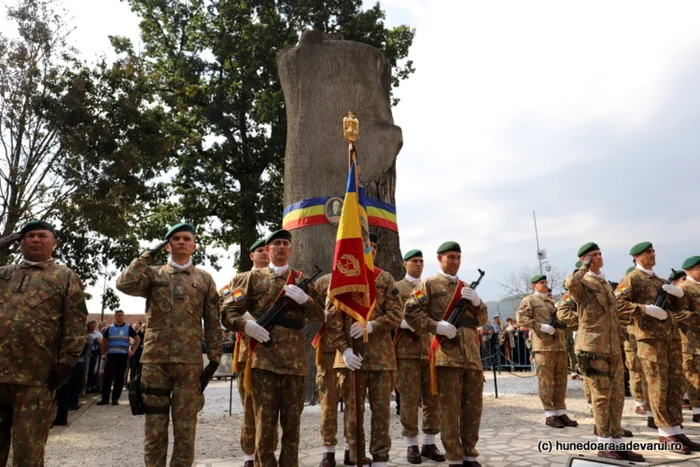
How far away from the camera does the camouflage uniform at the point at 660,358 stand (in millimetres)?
6340

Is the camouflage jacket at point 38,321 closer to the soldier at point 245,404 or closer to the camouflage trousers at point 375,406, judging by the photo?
the soldier at point 245,404

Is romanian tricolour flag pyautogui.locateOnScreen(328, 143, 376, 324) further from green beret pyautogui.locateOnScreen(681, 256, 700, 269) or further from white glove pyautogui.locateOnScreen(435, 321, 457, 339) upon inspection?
green beret pyautogui.locateOnScreen(681, 256, 700, 269)

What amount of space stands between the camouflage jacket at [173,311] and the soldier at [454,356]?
2.17 m

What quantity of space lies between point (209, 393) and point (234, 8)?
14.3m

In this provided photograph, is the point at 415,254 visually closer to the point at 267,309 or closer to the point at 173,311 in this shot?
the point at 267,309

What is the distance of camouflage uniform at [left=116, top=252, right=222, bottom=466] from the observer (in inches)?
179

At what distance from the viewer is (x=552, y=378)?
8.22 meters

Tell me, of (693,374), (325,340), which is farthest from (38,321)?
(693,374)

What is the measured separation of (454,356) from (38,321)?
3.77 metres

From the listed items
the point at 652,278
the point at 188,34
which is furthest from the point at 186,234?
the point at 188,34

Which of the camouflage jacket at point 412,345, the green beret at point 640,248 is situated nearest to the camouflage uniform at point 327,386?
the camouflage jacket at point 412,345

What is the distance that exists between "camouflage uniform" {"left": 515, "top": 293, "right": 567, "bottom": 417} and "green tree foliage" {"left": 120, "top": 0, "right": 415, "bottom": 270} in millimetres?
13191

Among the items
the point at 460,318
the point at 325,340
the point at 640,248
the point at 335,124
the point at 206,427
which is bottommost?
the point at 206,427

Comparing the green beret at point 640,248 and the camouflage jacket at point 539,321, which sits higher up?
the green beret at point 640,248
